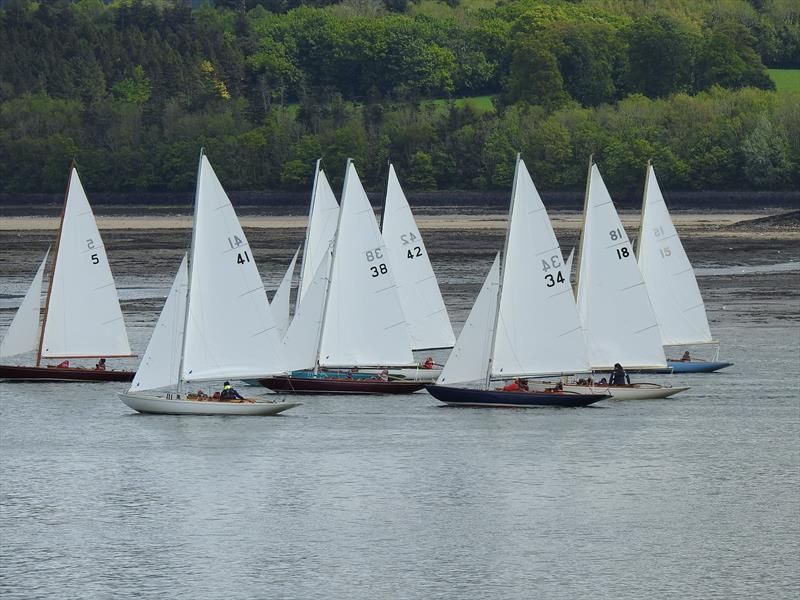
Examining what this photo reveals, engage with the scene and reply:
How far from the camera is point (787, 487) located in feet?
174

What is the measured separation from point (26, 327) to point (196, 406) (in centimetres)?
1275

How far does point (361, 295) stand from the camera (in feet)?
225

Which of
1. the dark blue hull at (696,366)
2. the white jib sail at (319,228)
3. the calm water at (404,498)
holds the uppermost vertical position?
the white jib sail at (319,228)

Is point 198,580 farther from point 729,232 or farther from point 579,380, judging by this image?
point 729,232

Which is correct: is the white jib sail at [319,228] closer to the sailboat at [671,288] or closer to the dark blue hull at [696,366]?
the sailboat at [671,288]

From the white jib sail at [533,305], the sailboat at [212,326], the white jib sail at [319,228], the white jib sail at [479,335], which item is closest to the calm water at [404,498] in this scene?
the sailboat at [212,326]

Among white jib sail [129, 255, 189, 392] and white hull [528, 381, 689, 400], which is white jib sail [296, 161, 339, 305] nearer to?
white hull [528, 381, 689, 400]

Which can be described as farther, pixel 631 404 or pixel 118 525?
pixel 631 404

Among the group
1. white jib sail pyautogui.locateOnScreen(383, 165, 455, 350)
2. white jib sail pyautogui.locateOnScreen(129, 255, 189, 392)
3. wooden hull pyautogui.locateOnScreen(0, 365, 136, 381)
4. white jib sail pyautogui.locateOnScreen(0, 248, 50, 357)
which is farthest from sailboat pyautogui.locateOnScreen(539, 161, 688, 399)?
white jib sail pyautogui.locateOnScreen(0, 248, 50, 357)

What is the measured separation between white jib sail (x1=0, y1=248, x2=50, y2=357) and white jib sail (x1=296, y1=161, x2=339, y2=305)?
33.5 feet

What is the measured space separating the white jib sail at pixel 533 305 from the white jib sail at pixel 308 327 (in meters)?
7.49

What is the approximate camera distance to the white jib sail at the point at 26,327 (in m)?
71.6

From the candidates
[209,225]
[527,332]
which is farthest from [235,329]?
[527,332]

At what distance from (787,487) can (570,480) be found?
6.13 meters
